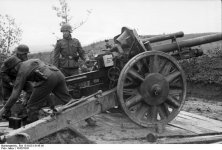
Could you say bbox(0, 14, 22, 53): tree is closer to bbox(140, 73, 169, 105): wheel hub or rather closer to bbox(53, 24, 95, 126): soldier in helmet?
bbox(53, 24, 95, 126): soldier in helmet

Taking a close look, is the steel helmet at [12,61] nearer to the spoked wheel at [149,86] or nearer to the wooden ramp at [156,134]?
the wooden ramp at [156,134]

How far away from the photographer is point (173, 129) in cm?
688

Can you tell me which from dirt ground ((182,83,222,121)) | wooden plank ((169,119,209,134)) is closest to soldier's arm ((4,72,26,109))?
wooden plank ((169,119,209,134))

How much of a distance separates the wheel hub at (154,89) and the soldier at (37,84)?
4.51 ft

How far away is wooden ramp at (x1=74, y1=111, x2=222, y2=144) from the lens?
6.12 m

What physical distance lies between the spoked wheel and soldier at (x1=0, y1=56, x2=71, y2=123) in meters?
1.10

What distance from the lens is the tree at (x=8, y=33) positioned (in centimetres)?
1162

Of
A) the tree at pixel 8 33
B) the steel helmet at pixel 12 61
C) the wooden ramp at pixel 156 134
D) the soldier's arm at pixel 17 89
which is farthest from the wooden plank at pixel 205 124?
the tree at pixel 8 33

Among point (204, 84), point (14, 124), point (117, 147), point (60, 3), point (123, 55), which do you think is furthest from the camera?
point (60, 3)

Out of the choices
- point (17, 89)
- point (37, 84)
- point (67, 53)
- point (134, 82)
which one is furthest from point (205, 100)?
point (17, 89)

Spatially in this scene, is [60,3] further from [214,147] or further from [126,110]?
[214,147]

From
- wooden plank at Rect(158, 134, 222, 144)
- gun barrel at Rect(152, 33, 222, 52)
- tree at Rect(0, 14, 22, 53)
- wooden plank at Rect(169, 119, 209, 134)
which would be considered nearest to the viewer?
wooden plank at Rect(158, 134, 222, 144)

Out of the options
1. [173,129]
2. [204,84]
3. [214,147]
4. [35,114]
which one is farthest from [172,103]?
[204,84]

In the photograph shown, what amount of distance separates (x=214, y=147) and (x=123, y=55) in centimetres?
243
